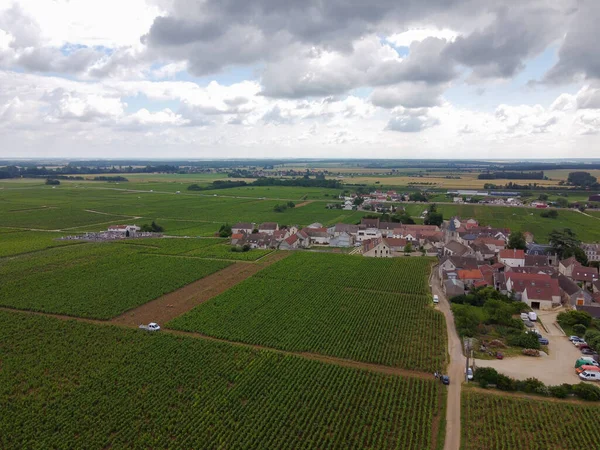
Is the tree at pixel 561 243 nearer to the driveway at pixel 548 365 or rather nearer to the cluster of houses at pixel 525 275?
the cluster of houses at pixel 525 275

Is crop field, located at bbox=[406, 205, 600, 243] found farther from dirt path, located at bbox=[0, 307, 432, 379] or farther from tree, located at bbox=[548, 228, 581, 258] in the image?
dirt path, located at bbox=[0, 307, 432, 379]

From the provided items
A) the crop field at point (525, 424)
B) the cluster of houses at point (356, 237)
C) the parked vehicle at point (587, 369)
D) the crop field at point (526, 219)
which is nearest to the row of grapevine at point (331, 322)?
the crop field at point (525, 424)

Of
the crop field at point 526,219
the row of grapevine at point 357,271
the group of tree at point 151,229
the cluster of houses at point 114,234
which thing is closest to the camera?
the row of grapevine at point 357,271

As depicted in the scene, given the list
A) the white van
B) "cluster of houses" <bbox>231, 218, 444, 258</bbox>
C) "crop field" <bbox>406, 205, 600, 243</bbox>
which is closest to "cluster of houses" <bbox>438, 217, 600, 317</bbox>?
"cluster of houses" <bbox>231, 218, 444, 258</bbox>

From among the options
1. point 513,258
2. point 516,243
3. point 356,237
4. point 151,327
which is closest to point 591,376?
point 513,258

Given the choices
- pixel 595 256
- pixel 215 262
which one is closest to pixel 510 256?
pixel 595 256

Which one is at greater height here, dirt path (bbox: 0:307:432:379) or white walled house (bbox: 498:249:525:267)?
white walled house (bbox: 498:249:525:267)

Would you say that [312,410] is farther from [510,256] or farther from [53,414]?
[510,256]
